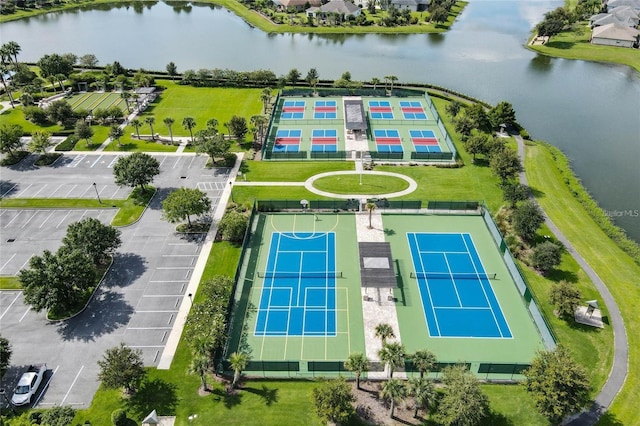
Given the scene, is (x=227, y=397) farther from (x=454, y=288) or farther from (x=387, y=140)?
(x=387, y=140)

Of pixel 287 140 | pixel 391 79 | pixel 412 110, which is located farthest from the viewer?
pixel 391 79

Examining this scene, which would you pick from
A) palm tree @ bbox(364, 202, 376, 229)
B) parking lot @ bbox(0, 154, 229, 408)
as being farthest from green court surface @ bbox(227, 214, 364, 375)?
parking lot @ bbox(0, 154, 229, 408)

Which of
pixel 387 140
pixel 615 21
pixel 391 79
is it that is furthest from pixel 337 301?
pixel 615 21

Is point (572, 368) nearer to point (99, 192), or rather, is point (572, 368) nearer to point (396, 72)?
point (99, 192)

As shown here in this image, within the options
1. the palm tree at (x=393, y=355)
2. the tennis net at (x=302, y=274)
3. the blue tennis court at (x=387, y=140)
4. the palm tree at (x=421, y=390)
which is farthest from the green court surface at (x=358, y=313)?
the blue tennis court at (x=387, y=140)

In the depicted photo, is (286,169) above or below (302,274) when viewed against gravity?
above

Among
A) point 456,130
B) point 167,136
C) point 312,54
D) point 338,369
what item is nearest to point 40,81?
point 167,136

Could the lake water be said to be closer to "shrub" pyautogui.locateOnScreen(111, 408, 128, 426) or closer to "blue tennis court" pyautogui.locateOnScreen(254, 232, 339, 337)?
"blue tennis court" pyautogui.locateOnScreen(254, 232, 339, 337)
